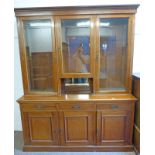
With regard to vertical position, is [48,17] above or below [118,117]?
above

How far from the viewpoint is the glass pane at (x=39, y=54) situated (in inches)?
82.4

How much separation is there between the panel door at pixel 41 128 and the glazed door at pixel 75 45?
628 mm

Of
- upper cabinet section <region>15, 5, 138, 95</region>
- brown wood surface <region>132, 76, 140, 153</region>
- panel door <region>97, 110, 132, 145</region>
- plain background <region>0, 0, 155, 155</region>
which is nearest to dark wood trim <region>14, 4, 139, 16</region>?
upper cabinet section <region>15, 5, 138, 95</region>

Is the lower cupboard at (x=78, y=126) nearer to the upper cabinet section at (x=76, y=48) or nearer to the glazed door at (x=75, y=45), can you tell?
the upper cabinet section at (x=76, y=48)

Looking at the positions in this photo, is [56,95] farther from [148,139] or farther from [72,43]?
[148,139]

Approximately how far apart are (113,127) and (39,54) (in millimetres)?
1485

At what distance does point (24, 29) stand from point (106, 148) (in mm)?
2024

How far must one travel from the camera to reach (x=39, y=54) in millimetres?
2205

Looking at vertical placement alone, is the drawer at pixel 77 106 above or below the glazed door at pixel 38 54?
below

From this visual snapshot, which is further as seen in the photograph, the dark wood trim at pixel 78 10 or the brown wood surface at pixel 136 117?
the brown wood surface at pixel 136 117

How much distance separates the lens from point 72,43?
2.15 m
